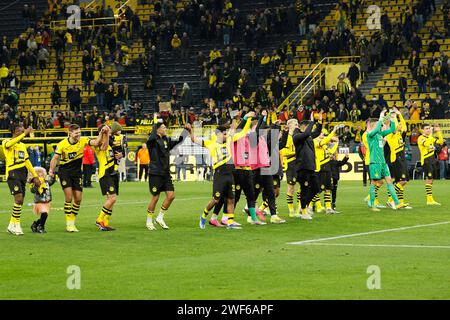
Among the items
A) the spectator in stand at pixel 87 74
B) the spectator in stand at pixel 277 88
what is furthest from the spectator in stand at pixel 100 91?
the spectator in stand at pixel 277 88

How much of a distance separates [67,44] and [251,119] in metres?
42.5

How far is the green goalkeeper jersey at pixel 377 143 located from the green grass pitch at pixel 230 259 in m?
1.85

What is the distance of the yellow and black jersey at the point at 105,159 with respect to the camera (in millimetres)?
22406

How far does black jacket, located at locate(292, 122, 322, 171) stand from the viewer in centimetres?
2495

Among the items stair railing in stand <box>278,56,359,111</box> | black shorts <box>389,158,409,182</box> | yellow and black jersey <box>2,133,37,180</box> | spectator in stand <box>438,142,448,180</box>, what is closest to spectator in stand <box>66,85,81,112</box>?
stair railing in stand <box>278,56,359,111</box>

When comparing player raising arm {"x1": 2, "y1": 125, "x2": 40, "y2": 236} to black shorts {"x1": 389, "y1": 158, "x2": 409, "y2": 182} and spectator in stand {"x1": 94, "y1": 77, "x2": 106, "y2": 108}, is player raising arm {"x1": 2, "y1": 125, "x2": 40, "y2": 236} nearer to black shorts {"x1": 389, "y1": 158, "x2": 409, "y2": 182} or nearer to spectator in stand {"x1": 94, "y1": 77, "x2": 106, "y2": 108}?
black shorts {"x1": 389, "y1": 158, "x2": 409, "y2": 182}

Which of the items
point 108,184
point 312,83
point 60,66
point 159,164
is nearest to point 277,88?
point 312,83

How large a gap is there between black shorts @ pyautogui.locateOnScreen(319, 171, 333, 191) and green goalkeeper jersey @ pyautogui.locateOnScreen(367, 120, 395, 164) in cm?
126

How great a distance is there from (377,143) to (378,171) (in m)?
0.76

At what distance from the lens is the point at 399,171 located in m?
29.6

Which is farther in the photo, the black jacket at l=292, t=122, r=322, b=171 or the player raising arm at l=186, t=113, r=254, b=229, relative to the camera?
the black jacket at l=292, t=122, r=322, b=171

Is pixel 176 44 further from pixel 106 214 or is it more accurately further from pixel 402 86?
pixel 106 214

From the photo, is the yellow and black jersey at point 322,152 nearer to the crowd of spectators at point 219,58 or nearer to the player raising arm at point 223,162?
the player raising arm at point 223,162
